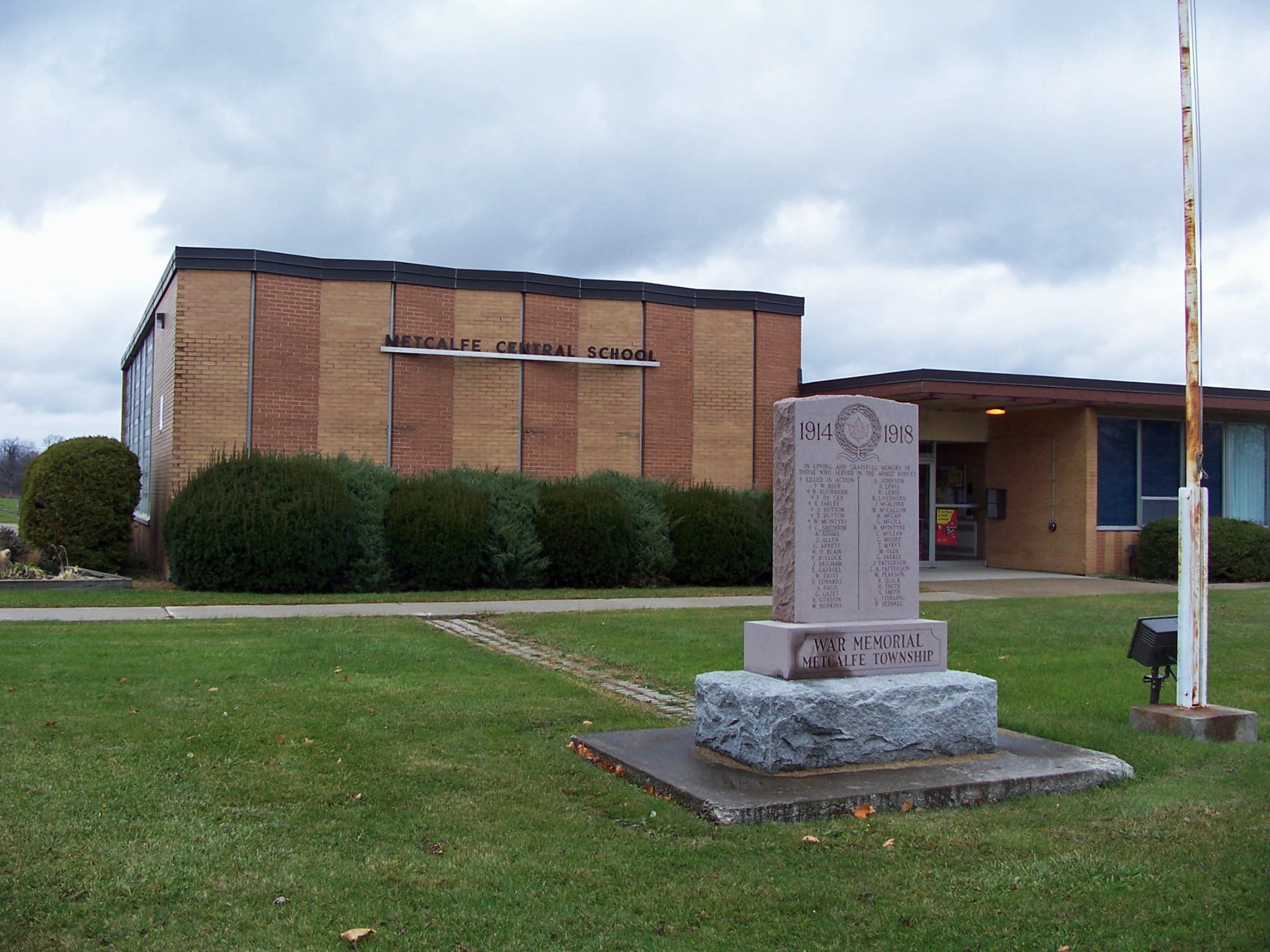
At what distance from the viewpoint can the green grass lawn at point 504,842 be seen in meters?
4.39

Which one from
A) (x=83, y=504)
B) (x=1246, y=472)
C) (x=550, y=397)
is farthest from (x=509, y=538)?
(x=1246, y=472)

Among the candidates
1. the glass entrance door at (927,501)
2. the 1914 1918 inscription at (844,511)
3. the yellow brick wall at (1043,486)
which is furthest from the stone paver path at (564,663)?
the glass entrance door at (927,501)

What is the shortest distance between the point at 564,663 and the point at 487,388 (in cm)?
1150

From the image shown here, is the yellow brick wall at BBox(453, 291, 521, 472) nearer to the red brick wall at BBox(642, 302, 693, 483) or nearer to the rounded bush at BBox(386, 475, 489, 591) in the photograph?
the red brick wall at BBox(642, 302, 693, 483)

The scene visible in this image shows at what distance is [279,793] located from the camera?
20.0ft

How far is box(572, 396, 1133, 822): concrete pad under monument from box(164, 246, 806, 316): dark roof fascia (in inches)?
610

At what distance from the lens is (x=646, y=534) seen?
1958 cm

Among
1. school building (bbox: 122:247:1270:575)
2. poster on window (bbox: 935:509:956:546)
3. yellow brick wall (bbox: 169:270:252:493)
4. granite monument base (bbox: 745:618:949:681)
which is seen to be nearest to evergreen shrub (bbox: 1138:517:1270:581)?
school building (bbox: 122:247:1270:575)

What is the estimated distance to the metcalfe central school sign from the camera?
2148 cm

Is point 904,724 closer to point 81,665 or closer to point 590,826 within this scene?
point 590,826

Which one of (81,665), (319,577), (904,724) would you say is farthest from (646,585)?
(904,724)

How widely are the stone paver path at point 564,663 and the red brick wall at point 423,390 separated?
23.5 ft

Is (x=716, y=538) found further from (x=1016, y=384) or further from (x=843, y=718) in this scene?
(x=843, y=718)

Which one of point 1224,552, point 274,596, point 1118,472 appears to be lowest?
point 274,596
